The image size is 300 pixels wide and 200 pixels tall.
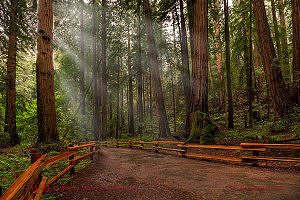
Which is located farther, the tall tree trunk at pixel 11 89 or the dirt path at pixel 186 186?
the tall tree trunk at pixel 11 89

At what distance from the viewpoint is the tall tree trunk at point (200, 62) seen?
29.7 ft

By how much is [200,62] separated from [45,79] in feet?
25.6

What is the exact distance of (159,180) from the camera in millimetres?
4379

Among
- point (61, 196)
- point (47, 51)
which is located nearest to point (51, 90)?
point (47, 51)

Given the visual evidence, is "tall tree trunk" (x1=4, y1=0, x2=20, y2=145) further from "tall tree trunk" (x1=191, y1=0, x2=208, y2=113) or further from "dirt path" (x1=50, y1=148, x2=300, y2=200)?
"tall tree trunk" (x1=191, y1=0, x2=208, y2=113)

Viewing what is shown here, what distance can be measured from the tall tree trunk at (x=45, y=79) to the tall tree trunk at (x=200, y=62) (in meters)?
7.17

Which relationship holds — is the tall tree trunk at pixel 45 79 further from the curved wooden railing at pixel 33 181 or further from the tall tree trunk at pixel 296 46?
the tall tree trunk at pixel 296 46

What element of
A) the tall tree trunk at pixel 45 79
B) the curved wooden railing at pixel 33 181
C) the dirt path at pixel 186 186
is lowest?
the dirt path at pixel 186 186

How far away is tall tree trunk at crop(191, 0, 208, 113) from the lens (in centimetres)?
906

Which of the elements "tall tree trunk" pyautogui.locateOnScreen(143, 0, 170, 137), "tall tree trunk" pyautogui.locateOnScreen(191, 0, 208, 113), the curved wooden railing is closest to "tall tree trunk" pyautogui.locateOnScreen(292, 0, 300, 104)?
"tall tree trunk" pyautogui.locateOnScreen(191, 0, 208, 113)

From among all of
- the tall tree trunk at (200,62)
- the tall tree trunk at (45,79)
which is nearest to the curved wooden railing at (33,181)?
the tall tree trunk at (45,79)

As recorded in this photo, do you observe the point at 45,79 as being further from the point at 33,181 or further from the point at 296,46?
the point at 296,46

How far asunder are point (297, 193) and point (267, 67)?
7.66m

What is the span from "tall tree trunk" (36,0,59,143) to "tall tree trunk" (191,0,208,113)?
717 cm
